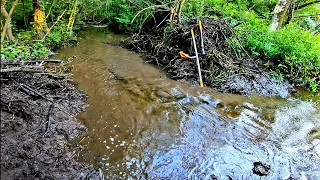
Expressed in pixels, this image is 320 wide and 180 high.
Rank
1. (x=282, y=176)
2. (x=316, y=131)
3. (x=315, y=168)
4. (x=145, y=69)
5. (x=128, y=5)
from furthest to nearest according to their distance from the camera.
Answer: (x=128, y=5) → (x=145, y=69) → (x=316, y=131) → (x=315, y=168) → (x=282, y=176)

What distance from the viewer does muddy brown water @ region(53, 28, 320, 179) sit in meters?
3.73

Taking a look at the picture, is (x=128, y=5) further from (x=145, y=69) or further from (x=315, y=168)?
(x=315, y=168)

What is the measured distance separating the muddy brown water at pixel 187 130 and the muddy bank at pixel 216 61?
0.39 m

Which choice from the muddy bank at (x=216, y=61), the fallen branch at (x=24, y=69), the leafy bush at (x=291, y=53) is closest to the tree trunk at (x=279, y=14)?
the leafy bush at (x=291, y=53)

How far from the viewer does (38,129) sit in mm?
3814

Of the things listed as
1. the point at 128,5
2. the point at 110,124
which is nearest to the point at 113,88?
the point at 110,124

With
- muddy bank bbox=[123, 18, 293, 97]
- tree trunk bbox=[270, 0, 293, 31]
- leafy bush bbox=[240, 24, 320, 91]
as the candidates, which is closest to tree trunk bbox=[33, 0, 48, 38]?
muddy bank bbox=[123, 18, 293, 97]

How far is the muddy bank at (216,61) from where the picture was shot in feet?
21.7

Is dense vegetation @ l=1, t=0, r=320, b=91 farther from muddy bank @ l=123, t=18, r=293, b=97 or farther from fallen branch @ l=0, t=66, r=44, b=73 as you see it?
fallen branch @ l=0, t=66, r=44, b=73

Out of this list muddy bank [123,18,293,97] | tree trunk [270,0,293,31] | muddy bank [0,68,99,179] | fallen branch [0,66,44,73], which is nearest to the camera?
muddy bank [0,68,99,179]

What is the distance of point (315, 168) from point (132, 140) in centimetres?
278

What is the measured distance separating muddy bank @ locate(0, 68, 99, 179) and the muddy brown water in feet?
0.79

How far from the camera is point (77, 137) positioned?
159 inches

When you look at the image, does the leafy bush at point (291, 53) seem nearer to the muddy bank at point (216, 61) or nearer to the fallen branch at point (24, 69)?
the muddy bank at point (216, 61)
